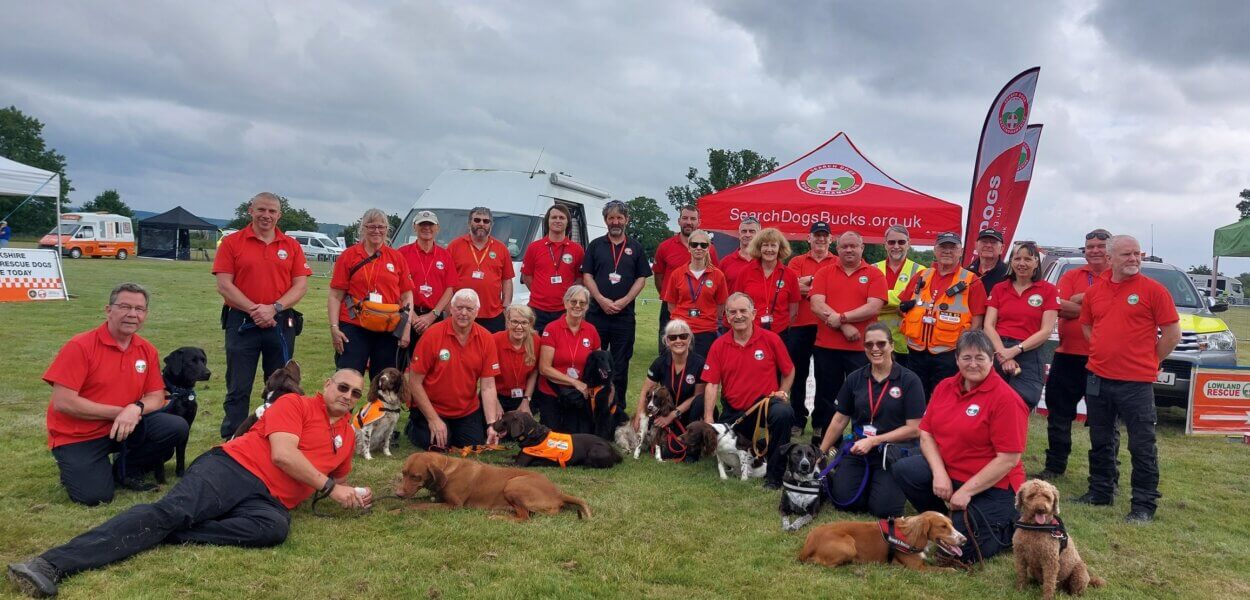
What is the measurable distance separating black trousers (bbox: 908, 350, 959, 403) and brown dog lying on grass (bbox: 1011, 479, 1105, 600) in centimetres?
222

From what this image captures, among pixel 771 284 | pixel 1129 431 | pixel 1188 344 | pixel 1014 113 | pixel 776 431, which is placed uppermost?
pixel 1014 113

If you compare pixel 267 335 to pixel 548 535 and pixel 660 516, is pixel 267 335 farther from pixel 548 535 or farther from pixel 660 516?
pixel 660 516

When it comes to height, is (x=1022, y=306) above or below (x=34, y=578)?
above

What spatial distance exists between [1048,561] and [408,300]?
4992 millimetres

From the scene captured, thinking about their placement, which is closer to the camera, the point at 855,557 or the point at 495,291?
the point at 855,557

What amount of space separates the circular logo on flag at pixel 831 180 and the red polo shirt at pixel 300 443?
7.08m

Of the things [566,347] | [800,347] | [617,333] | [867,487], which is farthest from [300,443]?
[800,347]

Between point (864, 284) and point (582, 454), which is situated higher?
point (864, 284)

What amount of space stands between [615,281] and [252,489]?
3.97 meters

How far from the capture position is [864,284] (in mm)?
6090

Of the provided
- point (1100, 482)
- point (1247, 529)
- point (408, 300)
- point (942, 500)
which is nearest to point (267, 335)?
point (408, 300)

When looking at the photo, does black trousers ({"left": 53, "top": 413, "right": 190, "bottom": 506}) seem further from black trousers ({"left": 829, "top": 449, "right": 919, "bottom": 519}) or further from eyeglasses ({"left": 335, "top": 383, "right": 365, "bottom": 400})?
black trousers ({"left": 829, "top": 449, "right": 919, "bottom": 519})

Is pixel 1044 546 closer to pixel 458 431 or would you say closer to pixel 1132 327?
pixel 1132 327

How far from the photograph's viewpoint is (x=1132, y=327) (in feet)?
15.9
